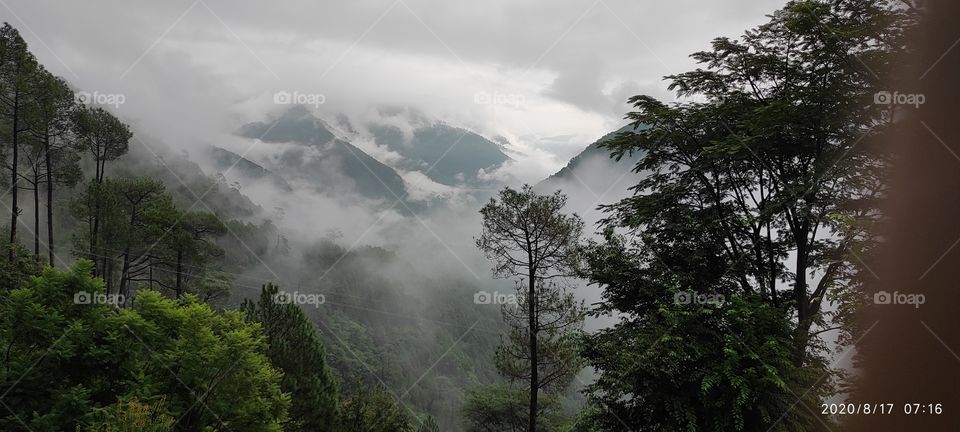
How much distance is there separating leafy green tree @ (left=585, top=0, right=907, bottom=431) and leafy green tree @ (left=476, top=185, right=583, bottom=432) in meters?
1.94

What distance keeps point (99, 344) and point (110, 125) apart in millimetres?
19710

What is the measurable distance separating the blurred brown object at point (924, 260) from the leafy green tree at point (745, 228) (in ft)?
2.41

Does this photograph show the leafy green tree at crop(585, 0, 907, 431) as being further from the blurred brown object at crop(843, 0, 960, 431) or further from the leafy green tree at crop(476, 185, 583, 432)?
the leafy green tree at crop(476, 185, 583, 432)

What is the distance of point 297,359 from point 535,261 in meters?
11.4

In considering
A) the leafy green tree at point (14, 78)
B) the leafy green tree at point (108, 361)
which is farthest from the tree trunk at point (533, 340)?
the leafy green tree at point (14, 78)

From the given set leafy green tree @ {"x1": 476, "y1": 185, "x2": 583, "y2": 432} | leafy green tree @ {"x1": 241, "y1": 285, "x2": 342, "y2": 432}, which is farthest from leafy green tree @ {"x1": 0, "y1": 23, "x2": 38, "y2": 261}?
leafy green tree @ {"x1": 476, "y1": 185, "x2": 583, "y2": 432}

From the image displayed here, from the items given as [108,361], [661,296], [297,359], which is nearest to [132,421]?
[108,361]

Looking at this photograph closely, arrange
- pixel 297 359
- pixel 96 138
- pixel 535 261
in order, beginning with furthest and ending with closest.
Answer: pixel 96 138 < pixel 297 359 < pixel 535 261

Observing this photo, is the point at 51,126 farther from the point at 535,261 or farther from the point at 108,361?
the point at 535,261

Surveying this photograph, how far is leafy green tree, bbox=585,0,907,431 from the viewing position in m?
8.95

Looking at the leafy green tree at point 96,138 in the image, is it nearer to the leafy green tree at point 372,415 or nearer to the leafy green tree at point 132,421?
the leafy green tree at point 372,415

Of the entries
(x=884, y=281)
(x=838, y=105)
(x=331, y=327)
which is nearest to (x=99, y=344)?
(x=884, y=281)

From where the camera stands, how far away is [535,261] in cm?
1602
